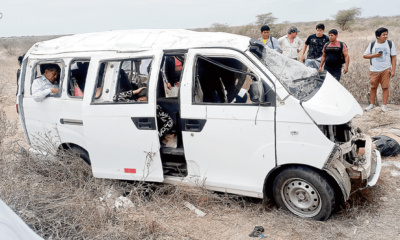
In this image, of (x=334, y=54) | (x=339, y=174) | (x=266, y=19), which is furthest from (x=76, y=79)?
(x=266, y=19)

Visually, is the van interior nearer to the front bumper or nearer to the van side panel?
the van side panel

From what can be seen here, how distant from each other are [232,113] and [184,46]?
103 centimetres

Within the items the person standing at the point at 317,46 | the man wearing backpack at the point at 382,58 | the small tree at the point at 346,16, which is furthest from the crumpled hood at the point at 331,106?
the small tree at the point at 346,16

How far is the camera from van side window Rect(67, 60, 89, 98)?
4.82m

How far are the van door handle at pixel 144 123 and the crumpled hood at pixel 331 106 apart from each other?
172 cm

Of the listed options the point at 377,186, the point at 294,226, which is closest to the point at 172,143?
the point at 294,226

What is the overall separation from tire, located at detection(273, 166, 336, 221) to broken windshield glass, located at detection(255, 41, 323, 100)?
0.83 meters

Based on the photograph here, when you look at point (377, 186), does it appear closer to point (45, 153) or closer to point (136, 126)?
point (136, 126)

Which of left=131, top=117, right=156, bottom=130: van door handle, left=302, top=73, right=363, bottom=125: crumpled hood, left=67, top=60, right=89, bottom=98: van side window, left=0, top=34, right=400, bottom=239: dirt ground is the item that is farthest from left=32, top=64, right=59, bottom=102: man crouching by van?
left=302, top=73, right=363, bottom=125: crumpled hood

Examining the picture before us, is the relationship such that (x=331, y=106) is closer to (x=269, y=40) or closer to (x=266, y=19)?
(x=269, y=40)

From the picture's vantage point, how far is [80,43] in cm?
480

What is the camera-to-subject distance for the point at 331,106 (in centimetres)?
362

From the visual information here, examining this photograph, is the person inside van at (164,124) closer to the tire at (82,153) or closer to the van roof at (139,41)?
the van roof at (139,41)

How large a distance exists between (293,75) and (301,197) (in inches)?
55.4
